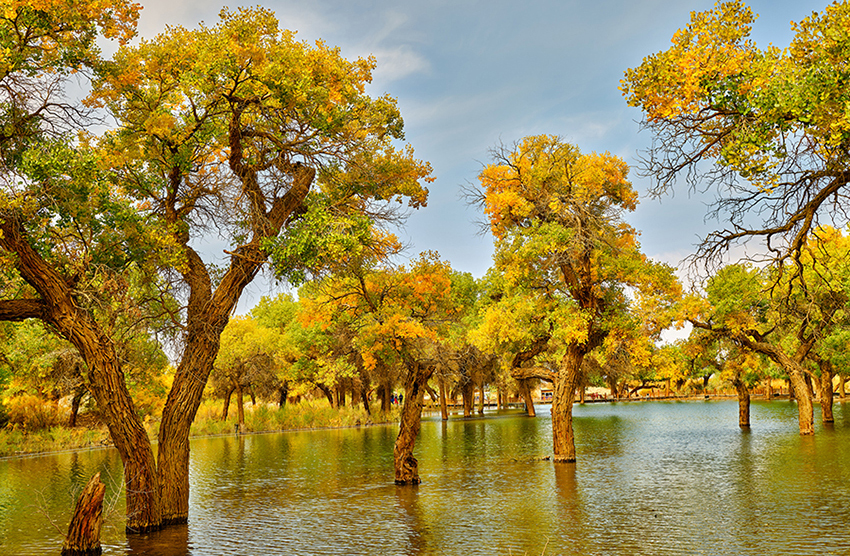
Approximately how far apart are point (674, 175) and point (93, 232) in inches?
457

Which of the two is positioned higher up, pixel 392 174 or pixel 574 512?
pixel 392 174

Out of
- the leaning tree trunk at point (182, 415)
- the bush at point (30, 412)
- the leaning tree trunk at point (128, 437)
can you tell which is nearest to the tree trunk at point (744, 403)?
the leaning tree trunk at point (182, 415)

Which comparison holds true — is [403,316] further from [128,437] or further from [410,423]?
[128,437]

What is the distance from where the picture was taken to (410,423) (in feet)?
63.7

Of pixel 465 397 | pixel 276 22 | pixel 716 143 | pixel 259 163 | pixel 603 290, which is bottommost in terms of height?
pixel 465 397

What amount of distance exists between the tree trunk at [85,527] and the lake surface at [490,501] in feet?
1.37

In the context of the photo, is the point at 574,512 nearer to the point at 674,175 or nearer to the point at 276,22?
the point at 674,175

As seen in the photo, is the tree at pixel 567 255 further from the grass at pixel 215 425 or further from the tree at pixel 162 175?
the grass at pixel 215 425

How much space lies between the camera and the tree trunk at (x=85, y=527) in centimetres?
1145

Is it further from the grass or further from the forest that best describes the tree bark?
the grass

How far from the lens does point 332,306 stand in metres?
21.3

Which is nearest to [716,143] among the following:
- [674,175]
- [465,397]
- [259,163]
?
[674,175]

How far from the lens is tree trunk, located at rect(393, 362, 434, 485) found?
1945cm

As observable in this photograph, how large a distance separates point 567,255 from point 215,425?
3332 cm
